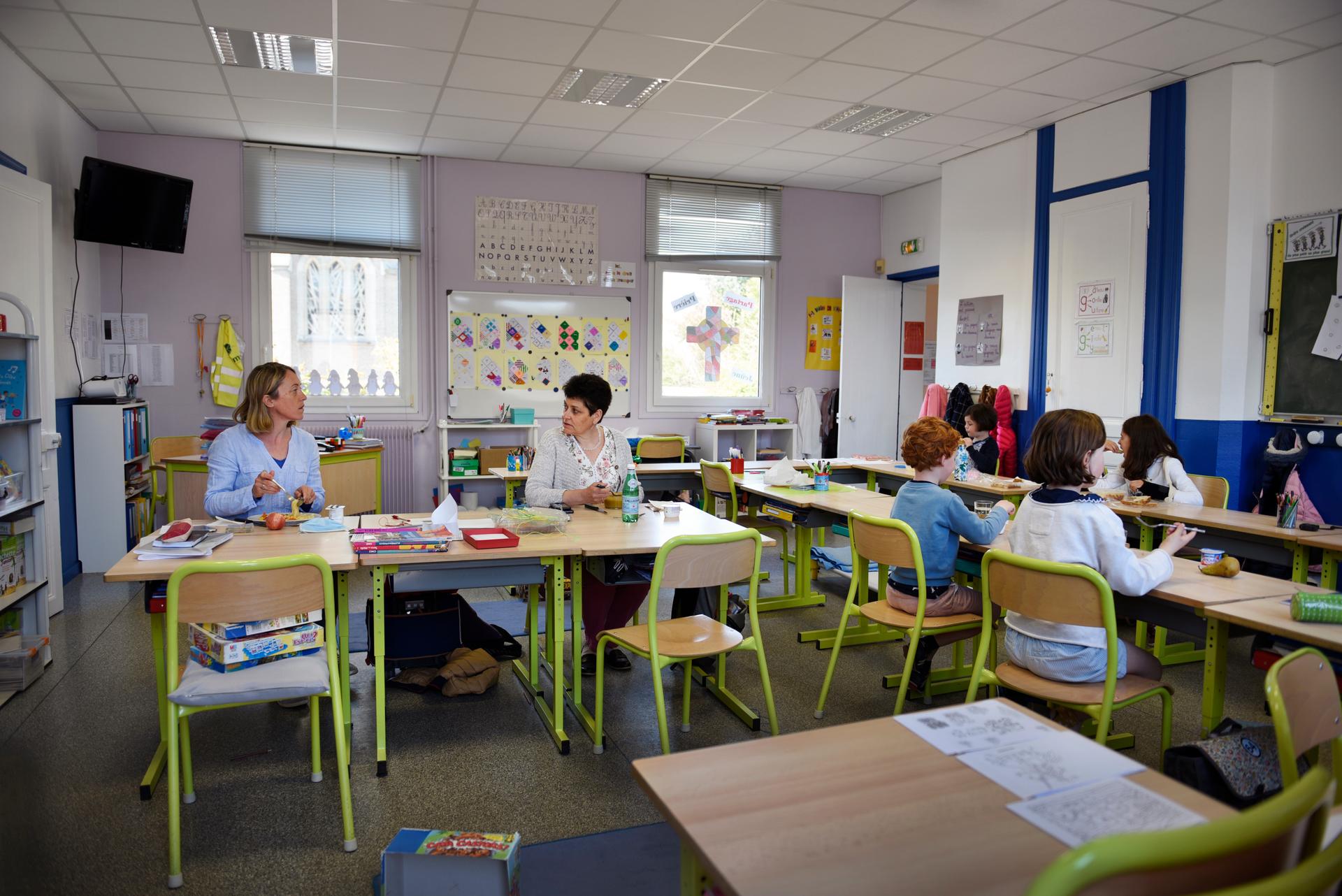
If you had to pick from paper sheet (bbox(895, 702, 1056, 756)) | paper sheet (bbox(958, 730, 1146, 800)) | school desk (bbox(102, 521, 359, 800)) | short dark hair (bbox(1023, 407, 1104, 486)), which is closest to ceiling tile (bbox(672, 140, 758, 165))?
short dark hair (bbox(1023, 407, 1104, 486))

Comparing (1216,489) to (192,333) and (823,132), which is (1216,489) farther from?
(192,333)

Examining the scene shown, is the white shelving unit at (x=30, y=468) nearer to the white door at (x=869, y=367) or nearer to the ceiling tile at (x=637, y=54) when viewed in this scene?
the ceiling tile at (x=637, y=54)

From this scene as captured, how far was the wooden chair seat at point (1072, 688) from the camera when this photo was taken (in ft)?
8.13

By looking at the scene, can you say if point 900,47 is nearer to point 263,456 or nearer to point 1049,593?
point 1049,593

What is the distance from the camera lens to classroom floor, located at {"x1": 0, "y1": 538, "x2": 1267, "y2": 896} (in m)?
2.34

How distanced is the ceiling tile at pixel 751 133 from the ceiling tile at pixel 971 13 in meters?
1.87

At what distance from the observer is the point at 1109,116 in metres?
5.60

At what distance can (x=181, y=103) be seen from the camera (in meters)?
5.64

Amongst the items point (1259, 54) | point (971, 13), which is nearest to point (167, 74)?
point (971, 13)

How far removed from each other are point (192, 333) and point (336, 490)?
5.76 ft

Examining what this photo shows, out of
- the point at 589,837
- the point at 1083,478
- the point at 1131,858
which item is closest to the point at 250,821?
the point at 589,837

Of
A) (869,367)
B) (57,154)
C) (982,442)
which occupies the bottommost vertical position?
(982,442)

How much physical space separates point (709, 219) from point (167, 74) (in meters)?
4.32

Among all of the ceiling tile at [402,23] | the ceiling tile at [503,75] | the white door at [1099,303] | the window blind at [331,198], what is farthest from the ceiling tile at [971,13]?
the window blind at [331,198]
